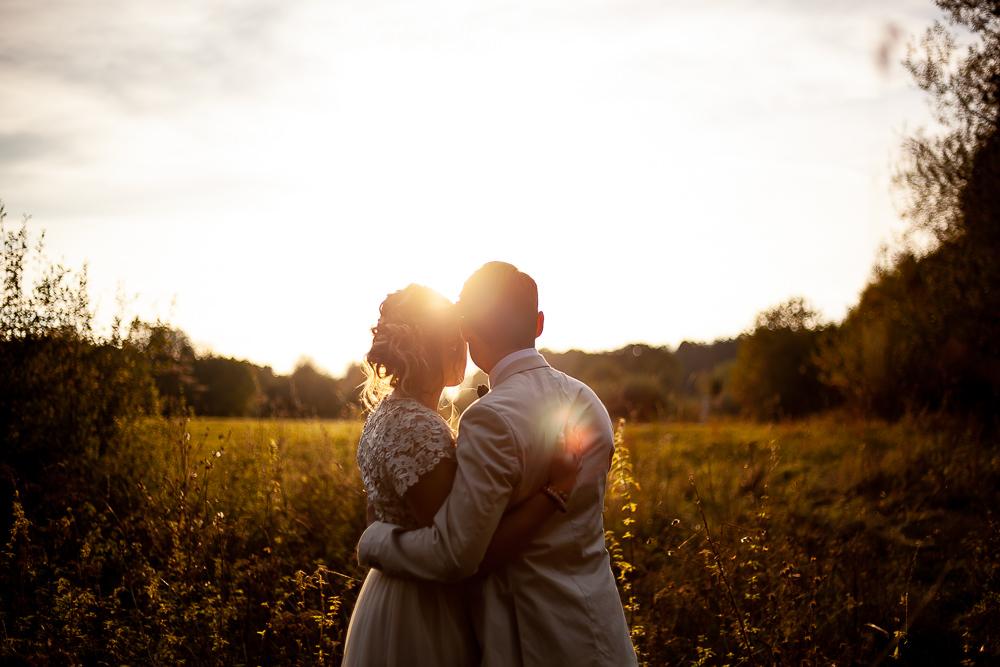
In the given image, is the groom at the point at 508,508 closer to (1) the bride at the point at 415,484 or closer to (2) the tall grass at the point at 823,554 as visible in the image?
(1) the bride at the point at 415,484

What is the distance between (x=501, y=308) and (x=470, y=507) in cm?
79

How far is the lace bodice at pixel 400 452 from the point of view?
8.35 ft

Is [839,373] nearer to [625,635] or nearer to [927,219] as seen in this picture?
[927,219]

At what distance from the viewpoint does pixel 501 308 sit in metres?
2.64

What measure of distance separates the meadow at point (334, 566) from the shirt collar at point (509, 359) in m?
1.45

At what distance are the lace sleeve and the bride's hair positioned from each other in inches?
8.8

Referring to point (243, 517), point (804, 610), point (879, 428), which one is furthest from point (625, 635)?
point (879, 428)

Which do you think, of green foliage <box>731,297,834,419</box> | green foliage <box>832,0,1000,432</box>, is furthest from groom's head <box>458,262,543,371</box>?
green foliage <box>731,297,834,419</box>

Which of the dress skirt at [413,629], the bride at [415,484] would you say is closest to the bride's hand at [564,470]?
the bride at [415,484]

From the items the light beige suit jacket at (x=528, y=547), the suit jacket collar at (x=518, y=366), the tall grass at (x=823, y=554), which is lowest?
the tall grass at (x=823, y=554)

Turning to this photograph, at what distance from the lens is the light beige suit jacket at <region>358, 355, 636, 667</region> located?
235 cm

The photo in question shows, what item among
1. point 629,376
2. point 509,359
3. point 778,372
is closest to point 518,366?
point 509,359

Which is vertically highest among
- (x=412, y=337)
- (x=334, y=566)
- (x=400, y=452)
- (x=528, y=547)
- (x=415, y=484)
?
(x=412, y=337)

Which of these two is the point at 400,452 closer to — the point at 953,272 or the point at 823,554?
the point at 823,554
